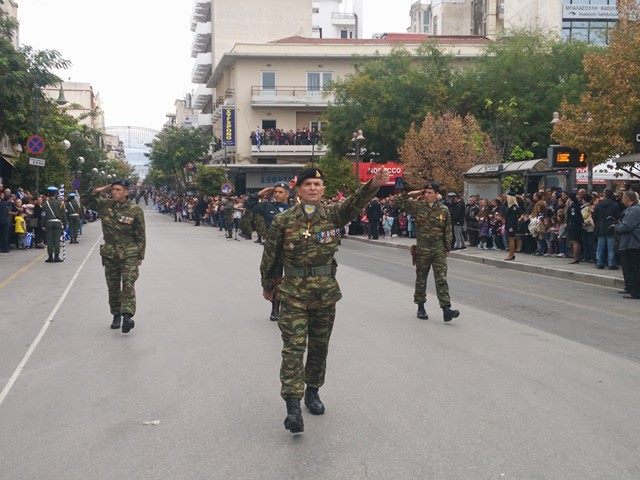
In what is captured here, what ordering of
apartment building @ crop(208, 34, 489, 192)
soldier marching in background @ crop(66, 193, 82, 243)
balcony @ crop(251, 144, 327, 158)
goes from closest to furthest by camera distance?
soldier marching in background @ crop(66, 193, 82, 243) < balcony @ crop(251, 144, 327, 158) < apartment building @ crop(208, 34, 489, 192)

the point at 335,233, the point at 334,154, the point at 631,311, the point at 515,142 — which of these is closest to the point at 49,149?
the point at 334,154

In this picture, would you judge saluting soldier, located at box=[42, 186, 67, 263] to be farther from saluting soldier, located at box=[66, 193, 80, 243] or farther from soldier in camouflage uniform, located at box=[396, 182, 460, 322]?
soldier in camouflage uniform, located at box=[396, 182, 460, 322]

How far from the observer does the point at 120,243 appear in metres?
10.3

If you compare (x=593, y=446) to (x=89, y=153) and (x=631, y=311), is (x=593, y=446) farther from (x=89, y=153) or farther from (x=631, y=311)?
(x=89, y=153)

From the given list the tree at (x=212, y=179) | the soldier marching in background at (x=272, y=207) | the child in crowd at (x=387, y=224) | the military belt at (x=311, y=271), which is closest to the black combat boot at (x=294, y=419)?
the military belt at (x=311, y=271)

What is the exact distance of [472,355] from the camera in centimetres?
854

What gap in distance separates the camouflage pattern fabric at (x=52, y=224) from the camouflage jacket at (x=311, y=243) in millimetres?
16604

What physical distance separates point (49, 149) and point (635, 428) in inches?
1422

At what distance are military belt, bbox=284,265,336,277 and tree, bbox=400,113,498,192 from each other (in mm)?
29763

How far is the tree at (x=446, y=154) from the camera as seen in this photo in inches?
1404

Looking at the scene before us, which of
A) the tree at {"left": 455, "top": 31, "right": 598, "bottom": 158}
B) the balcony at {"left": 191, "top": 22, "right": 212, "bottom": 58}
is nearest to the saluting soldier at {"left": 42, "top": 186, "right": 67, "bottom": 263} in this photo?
the tree at {"left": 455, "top": 31, "right": 598, "bottom": 158}

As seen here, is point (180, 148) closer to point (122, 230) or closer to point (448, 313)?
point (122, 230)

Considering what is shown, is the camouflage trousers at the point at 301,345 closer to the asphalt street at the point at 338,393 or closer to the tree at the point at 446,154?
the asphalt street at the point at 338,393

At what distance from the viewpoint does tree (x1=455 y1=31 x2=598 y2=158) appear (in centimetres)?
3812
